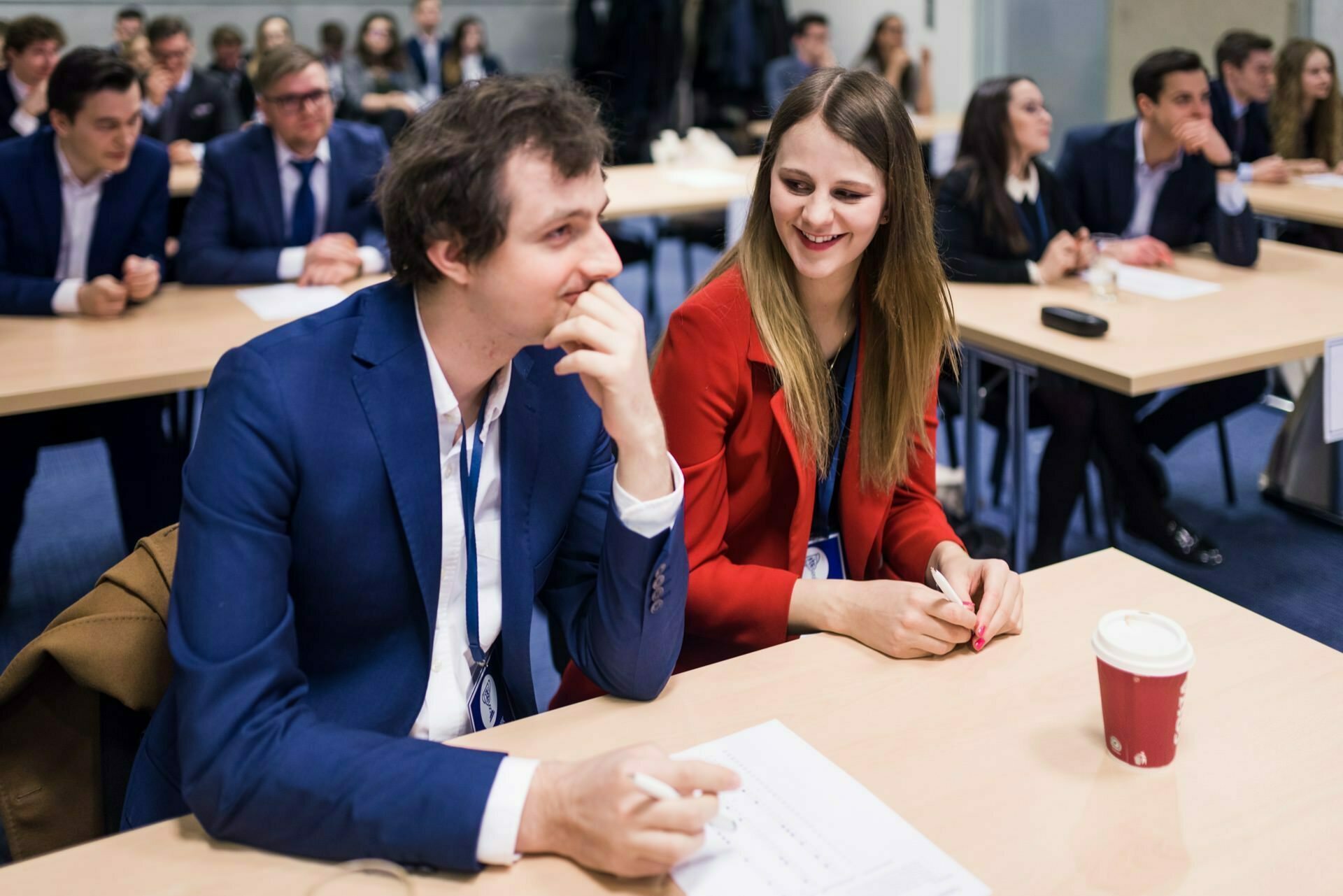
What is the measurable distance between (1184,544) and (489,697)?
93.8 inches

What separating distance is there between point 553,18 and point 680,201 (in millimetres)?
7009

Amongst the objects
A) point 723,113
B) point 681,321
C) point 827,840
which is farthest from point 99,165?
point 723,113

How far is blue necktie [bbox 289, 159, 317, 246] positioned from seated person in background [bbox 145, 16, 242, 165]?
2.93 metres

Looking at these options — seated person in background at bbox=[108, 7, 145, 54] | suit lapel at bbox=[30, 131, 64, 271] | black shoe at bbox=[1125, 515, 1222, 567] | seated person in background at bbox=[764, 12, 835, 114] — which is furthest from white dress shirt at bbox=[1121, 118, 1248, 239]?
seated person in background at bbox=[108, 7, 145, 54]

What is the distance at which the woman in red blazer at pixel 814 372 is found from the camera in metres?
1.72

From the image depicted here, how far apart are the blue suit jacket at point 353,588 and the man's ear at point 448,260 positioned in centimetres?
8

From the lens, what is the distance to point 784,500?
1.83m

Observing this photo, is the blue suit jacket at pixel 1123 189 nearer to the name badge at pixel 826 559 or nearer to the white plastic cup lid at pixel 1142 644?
the name badge at pixel 826 559

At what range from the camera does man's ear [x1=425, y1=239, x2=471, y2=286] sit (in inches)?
47.3

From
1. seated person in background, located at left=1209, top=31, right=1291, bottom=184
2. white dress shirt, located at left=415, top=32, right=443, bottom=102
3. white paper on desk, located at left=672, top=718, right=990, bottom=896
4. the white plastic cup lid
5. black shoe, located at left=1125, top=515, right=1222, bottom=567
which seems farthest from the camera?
white dress shirt, located at left=415, top=32, right=443, bottom=102

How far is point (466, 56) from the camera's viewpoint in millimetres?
9375

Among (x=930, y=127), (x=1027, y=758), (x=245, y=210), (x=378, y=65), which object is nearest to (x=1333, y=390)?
(x=1027, y=758)

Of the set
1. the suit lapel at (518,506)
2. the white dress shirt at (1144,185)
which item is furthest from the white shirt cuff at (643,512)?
the white dress shirt at (1144,185)

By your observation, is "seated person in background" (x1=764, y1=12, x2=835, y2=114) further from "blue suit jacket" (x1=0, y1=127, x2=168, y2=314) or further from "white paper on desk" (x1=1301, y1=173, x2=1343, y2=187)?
"blue suit jacket" (x1=0, y1=127, x2=168, y2=314)
